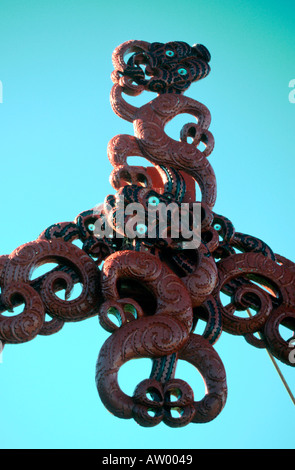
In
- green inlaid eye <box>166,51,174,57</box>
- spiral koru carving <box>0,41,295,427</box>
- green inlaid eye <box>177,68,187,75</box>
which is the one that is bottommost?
spiral koru carving <box>0,41,295,427</box>

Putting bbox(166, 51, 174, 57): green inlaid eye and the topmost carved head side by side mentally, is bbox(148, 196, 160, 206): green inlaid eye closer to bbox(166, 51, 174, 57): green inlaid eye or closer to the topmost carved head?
the topmost carved head

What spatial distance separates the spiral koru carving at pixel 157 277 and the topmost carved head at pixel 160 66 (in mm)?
47

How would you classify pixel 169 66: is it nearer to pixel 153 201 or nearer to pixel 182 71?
pixel 182 71

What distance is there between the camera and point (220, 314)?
6.31 feet

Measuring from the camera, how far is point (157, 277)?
1.84 meters

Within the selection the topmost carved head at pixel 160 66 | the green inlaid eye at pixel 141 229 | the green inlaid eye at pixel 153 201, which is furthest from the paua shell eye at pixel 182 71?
the green inlaid eye at pixel 141 229

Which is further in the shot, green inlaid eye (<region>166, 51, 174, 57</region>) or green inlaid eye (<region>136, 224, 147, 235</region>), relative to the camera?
green inlaid eye (<region>166, 51, 174, 57</region>)

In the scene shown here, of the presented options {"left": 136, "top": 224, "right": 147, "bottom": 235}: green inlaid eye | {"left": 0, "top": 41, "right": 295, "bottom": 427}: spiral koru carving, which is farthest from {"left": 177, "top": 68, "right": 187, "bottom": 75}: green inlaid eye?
{"left": 136, "top": 224, "right": 147, "bottom": 235}: green inlaid eye

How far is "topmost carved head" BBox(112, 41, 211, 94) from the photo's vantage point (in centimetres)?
235

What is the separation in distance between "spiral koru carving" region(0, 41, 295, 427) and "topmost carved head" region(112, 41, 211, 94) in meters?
0.05

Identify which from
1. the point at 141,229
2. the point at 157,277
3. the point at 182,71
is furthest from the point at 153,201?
the point at 182,71

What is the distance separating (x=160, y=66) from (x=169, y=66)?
0.03m

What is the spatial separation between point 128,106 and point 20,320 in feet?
2.86
